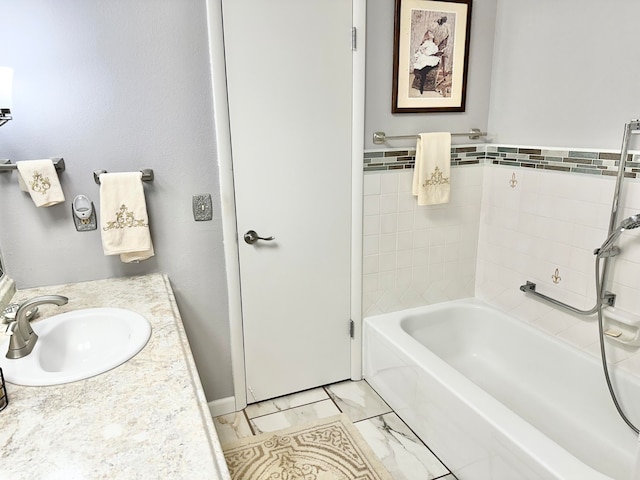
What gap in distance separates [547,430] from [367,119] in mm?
1616

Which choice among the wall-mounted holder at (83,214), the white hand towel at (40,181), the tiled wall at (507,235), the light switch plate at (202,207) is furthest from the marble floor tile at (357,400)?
the white hand towel at (40,181)

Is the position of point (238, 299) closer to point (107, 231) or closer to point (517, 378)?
point (107, 231)

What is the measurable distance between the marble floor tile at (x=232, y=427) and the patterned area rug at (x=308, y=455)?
0.15ft

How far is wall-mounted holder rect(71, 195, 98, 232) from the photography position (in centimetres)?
182

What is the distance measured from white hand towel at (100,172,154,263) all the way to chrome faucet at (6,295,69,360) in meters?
Answer: 0.52

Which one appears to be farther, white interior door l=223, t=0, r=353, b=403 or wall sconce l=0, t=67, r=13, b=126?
white interior door l=223, t=0, r=353, b=403

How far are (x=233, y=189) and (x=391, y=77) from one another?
928 millimetres

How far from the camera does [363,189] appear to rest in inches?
90.3

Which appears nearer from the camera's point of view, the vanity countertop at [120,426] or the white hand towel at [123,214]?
the vanity countertop at [120,426]

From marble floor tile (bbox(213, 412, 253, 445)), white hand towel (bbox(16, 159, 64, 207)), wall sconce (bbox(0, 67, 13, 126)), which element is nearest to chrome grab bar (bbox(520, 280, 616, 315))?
marble floor tile (bbox(213, 412, 253, 445))

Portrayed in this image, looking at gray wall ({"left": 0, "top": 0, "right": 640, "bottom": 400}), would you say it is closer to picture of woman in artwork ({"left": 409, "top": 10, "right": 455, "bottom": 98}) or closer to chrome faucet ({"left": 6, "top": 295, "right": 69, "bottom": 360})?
picture of woman in artwork ({"left": 409, "top": 10, "right": 455, "bottom": 98})

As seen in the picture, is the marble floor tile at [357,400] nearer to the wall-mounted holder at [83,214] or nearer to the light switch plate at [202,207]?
the light switch plate at [202,207]

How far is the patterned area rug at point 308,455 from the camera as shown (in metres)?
1.92

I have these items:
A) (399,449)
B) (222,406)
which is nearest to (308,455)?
(399,449)
